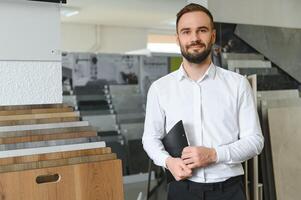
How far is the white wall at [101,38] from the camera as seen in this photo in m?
7.38

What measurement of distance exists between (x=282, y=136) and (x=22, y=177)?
198cm

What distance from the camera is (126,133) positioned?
361 cm

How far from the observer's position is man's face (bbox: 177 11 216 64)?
1218 millimetres

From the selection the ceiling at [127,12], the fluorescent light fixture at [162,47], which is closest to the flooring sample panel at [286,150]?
the ceiling at [127,12]

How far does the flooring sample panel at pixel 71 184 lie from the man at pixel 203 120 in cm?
27

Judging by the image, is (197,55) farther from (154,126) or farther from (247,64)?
(247,64)

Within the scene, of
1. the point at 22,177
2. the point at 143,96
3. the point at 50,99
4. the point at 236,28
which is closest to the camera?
the point at 22,177

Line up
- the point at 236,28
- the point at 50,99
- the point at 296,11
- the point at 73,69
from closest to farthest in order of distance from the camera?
1. the point at 50,99
2. the point at 236,28
3. the point at 296,11
4. the point at 73,69

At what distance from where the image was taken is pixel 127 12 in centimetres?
613

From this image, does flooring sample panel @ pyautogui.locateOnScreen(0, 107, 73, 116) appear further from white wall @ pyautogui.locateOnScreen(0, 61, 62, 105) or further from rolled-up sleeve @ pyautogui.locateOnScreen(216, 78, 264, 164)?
rolled-up sleeve @ pyautogui.locateOnScreen(216, 78, 264, 164)

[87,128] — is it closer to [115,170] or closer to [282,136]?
[115,170]

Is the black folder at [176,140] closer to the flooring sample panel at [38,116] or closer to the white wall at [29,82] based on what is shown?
the flooring sample panel at [38,116]

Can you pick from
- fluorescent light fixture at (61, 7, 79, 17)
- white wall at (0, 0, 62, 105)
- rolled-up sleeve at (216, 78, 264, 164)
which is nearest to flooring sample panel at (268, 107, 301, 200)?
rolled-up sleeve at (216, 78, 264, 164)

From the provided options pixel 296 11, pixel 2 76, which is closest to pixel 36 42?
pixel 2 76
